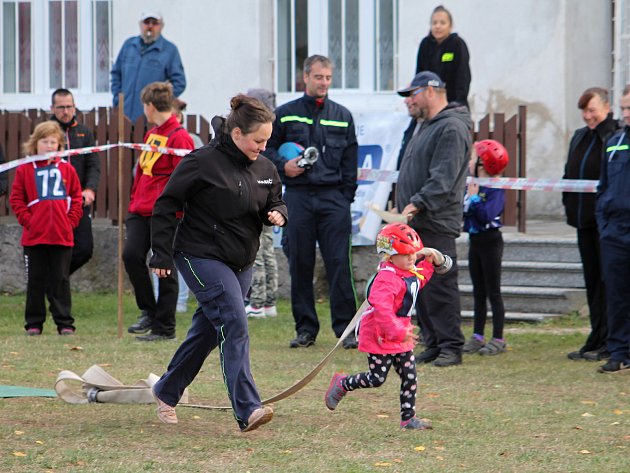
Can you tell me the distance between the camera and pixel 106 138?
586 inches

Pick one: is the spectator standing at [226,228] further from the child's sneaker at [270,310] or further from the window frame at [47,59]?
the window frame at [47,59]

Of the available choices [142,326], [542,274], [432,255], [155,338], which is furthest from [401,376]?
[542,274]

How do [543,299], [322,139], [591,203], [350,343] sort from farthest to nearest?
[543,299] → [350,343] → [322,139] → [591,203]

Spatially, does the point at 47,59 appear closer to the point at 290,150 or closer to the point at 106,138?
the point at 106,138

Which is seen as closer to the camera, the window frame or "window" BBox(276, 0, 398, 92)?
"window" BBox(276, 0, 398, 92)

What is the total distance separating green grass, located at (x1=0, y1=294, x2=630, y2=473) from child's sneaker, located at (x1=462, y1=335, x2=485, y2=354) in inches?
11.4

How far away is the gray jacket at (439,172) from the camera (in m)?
9.62

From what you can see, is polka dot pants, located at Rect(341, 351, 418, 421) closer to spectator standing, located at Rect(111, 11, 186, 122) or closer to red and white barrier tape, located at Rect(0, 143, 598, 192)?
red and white barrier tape, located at Rect(0, 143, 598, 192)

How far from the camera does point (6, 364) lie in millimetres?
9750

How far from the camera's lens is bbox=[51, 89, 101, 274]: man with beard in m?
12.7

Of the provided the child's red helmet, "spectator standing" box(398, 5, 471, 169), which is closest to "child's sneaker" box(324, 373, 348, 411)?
the child's red helmet

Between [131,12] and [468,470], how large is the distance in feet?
41.2

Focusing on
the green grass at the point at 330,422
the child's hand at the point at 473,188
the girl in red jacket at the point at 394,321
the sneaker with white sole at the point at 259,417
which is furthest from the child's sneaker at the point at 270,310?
the sneaker with white sole at the point at 259,417

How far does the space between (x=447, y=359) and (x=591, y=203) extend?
172 cm
